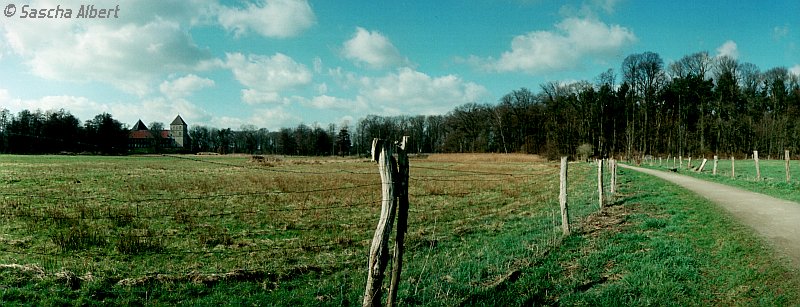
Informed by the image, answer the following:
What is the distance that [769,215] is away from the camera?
37.5 ft

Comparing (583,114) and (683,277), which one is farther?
(583,114)

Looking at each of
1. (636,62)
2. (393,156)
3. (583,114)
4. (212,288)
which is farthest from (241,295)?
(636,62)

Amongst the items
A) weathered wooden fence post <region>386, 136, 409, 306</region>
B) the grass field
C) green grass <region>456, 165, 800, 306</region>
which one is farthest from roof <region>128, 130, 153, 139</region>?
weathered wooden fence post <region>386, 136, 409, 306</region>

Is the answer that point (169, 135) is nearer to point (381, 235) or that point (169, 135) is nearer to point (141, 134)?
point (141, 134)

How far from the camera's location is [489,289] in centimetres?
651

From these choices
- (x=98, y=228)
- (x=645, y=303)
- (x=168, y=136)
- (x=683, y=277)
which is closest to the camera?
(x=645, y=303)

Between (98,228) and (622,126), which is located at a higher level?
(622,126)

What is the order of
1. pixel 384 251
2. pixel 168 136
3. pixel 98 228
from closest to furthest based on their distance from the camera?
pixel 384 251 < pixel 98 228 < pixel 168 136

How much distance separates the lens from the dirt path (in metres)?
8.34

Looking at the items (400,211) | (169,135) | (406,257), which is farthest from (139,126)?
(400,211)

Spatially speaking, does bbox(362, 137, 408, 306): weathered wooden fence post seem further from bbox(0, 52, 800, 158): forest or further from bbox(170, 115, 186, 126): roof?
bbox(170, 115, 186, 126): roof

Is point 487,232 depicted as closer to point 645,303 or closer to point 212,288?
point 645,303

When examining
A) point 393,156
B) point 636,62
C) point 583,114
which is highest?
point 636,62

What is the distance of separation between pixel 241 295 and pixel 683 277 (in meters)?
6.76
